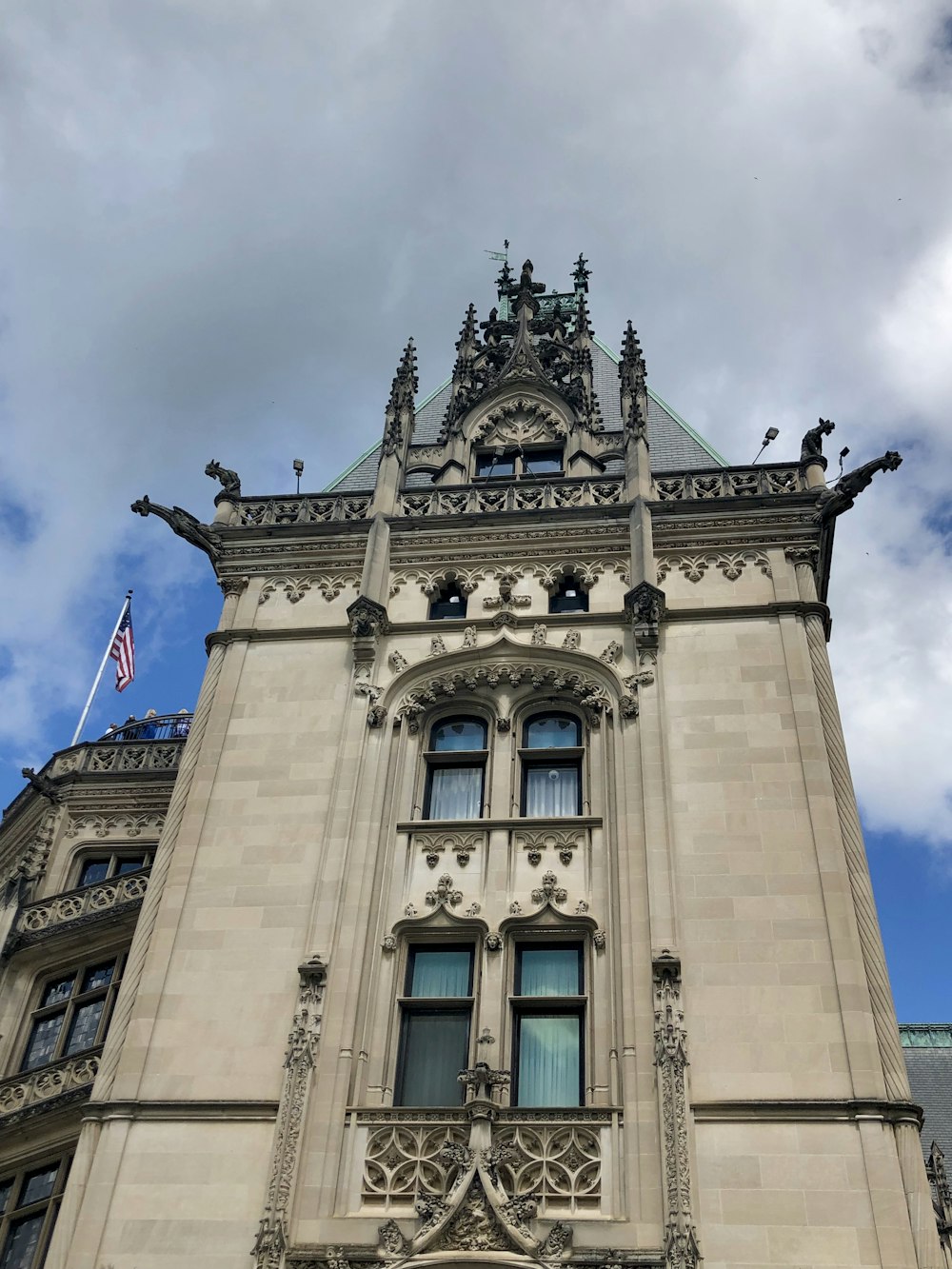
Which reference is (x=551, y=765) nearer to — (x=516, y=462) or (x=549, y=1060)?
(x=549, y=1060)

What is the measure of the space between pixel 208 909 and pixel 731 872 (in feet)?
27.6

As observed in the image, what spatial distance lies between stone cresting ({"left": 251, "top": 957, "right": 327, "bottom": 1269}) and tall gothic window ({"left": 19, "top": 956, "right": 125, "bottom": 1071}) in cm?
563

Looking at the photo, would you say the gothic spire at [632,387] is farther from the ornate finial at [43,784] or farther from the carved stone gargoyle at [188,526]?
the ornate finial at [43,784]

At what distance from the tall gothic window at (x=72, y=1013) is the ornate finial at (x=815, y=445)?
16916mm

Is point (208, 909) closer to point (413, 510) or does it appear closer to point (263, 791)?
point (263, 791)

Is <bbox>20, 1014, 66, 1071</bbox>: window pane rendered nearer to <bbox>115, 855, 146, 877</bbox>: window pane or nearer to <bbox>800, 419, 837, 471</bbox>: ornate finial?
<bbox>115, 855, 146, 877</bbox>: window pane

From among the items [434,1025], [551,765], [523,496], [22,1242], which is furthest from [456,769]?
[22,1242]

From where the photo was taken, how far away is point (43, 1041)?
75.5 ft

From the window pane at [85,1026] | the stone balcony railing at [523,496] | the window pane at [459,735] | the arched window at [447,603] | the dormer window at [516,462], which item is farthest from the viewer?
the dormer window at [516,462]

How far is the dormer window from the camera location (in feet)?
95.0

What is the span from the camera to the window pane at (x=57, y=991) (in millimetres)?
23547

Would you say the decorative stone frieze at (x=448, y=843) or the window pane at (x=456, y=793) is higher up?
the window pane at (x=456, y=793)

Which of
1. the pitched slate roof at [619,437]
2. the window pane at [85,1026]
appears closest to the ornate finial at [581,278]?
the pitched slate roof at [619,437]

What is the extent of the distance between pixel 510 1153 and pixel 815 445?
1570cm
